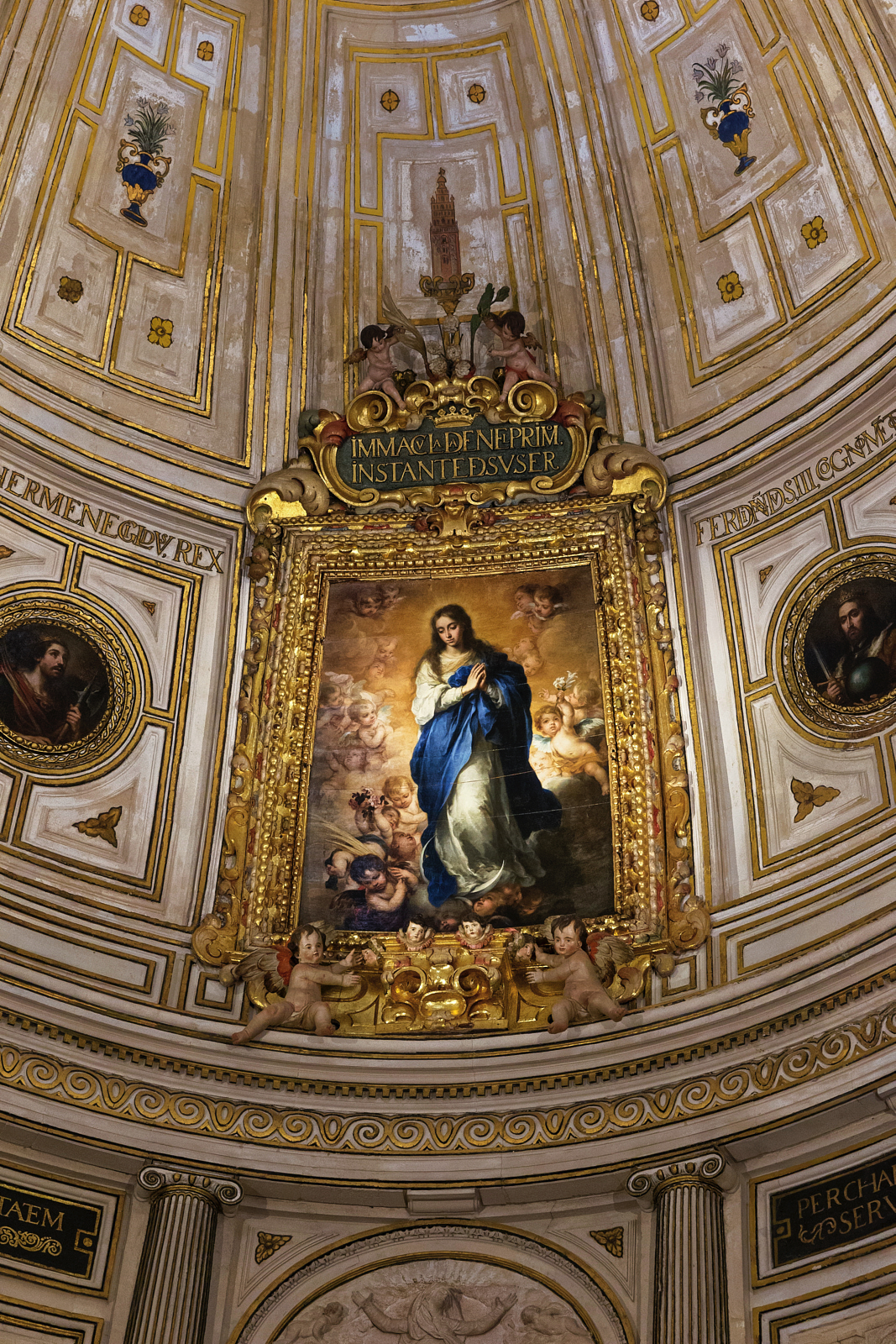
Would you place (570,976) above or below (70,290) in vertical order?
below

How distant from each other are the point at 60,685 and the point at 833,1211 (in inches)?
279

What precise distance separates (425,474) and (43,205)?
400 centimetres

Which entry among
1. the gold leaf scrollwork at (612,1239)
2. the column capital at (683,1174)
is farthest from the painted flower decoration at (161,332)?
the gold leaf scrollwork at (612,1239)

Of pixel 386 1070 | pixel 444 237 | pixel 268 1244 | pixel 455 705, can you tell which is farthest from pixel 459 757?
pixel 444 237

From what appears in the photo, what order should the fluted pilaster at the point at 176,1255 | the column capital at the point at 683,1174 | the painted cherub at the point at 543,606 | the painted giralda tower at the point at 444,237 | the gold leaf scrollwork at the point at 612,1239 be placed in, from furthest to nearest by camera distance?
1. the painted giralda tower at the point at 444,237
2. the painted cherub at the point at 543,606
3. the gold leaf scrollwork at the point at 612,1239
4. the column capital at the point at 683,1174
5. the fluted pilaster at the point at 176,1255

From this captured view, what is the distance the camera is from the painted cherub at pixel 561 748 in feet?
44.8

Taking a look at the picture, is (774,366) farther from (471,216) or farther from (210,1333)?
(210,1333)

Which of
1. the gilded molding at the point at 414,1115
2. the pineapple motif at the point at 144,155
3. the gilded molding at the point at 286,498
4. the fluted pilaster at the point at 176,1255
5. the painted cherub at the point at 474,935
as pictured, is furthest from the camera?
the pineapple motif at the point at 144,155

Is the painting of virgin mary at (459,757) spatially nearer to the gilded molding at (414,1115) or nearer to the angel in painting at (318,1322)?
the gilded molding at (414,1115)

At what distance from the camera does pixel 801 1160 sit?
11.2 metres

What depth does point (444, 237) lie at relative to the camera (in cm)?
1580

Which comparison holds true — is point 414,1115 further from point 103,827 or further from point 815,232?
point 815,232

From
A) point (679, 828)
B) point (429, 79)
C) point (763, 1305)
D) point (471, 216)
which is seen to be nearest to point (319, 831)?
point (679, 828)

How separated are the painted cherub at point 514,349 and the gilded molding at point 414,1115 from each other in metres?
6.35
